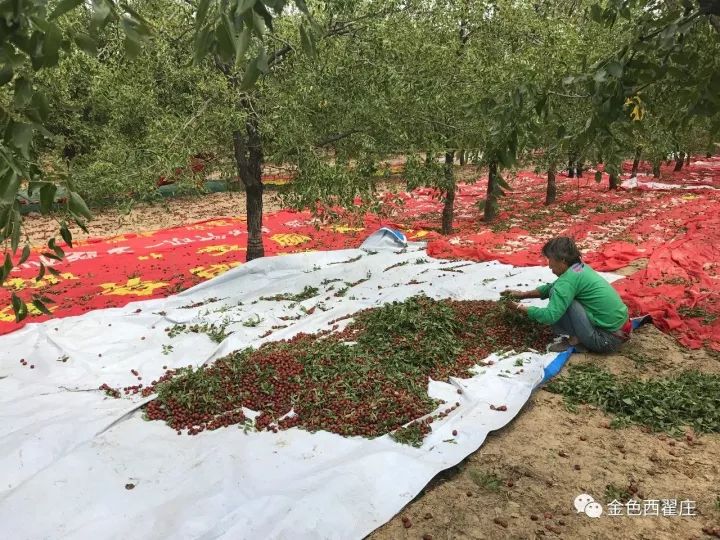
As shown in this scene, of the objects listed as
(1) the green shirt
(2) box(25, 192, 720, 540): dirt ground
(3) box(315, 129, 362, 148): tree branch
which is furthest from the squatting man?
(3) box(315, 129, 362, 148): tree branch

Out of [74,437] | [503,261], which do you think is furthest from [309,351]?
[503,261]

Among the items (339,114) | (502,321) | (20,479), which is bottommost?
(20,479)

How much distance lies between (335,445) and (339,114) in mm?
4883

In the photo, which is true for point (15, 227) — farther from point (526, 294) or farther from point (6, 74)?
point (526, 294)

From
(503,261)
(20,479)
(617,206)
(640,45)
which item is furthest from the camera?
(617,206)

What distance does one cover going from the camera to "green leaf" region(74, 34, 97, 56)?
1.40m

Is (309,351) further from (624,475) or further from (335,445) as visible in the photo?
(624,475)

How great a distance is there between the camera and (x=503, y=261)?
8172 millimetres

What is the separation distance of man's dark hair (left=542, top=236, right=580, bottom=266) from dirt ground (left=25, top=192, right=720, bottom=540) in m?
1.36

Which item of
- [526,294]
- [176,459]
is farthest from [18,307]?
[526,294]

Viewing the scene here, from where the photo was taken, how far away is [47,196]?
1481 mm

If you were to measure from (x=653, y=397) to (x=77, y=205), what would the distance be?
13.5ft

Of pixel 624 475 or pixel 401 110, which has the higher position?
pixel 401 110

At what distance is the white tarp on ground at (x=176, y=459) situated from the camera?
2.88m
